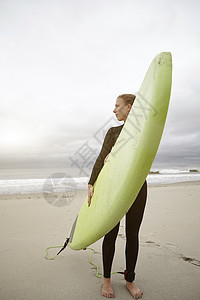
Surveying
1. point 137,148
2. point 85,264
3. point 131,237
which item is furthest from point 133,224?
point 85,264

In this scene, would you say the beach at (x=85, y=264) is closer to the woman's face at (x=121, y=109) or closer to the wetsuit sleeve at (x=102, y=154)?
the wetsuit sleeve at (x=102, y=154)

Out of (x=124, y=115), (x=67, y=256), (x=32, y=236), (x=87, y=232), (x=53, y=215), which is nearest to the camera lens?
(x=87, y=232)

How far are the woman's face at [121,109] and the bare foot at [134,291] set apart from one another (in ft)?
4.29

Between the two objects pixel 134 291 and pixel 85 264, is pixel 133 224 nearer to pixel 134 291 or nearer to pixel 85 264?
pixel 134 291

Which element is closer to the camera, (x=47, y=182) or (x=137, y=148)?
(x=137, y=148)

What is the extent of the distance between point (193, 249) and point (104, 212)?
5.42 ft

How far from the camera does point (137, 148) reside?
98cm

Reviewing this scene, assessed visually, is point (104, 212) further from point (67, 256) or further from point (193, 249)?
point (193, 249)

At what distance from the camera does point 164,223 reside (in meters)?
3.18

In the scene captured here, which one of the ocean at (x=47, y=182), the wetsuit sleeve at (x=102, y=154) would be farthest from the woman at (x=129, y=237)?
the ocean at (x=47, y=182)

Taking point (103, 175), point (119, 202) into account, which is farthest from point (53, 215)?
Answer: point (119, 202)

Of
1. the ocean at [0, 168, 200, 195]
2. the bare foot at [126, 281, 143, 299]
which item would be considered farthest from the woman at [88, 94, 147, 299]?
the ocean at [0, 168, 200, 195]

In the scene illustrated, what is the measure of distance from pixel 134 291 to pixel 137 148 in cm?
116

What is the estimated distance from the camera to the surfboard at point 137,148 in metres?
0.91
